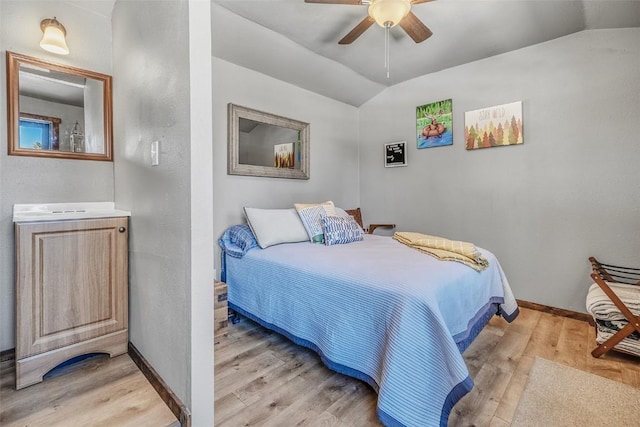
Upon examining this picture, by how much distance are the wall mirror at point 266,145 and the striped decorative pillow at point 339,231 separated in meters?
0.96

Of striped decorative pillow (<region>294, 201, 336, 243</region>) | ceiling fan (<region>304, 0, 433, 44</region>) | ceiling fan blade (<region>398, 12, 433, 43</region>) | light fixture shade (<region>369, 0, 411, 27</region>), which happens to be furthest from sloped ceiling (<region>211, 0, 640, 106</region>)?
striped decorative pillow (<region>294, 201, 336, 243</region>)

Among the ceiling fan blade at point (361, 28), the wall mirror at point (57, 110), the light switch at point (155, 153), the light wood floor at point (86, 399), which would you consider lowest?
the light wood floor at point (86, 399)

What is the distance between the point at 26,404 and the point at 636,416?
2.96m

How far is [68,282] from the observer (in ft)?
5.31

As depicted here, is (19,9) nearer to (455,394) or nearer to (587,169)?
(455,394)

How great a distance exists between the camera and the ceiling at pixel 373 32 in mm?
2250

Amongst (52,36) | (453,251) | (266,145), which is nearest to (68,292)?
(52,36)

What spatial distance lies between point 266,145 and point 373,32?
152cm

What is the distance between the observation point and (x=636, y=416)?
4.68 feet

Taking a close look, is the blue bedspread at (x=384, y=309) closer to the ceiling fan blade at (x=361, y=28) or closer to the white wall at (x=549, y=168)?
the white wall at (x=549, y=168)

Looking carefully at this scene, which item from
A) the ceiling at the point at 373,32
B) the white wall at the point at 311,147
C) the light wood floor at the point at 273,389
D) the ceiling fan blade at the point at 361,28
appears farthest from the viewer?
the white wall at the point at 311,147

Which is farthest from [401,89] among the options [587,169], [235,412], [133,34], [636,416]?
[235,412]

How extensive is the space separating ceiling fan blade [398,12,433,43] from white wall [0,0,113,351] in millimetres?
2139

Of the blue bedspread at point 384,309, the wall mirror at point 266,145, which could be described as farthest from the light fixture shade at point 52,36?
the blue bedspread at point 384,309
